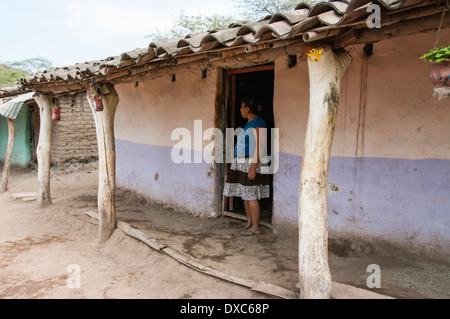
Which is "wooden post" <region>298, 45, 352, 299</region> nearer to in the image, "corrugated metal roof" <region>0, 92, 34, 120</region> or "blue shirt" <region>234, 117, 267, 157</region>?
"blue shirt" <region>234, 117, 267, 157</region>

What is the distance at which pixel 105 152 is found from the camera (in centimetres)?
516

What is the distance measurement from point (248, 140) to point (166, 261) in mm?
1905

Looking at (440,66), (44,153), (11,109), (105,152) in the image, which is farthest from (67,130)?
(440,66)

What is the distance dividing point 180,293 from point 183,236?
157cm

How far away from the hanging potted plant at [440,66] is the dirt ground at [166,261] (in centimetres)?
180

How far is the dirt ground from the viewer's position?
331cm

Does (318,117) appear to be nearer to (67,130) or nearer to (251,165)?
(251,165)

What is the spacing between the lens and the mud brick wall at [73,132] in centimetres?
1023

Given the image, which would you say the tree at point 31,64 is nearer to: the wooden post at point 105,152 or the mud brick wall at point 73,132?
the mud brick wall at point 73,132

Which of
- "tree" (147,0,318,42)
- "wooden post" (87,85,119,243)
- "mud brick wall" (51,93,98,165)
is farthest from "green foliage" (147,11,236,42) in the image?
"wooden post" (87,85,119,243)

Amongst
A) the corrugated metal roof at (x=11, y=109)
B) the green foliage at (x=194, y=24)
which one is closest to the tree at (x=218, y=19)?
the green foliage at (x=194, y=24)

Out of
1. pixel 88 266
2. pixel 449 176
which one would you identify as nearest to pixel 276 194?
pixel 449 176

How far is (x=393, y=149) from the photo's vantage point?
3701 millimetres
